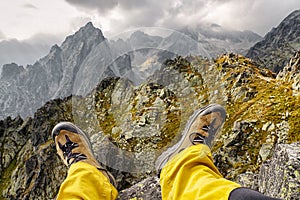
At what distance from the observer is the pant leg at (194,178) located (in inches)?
120

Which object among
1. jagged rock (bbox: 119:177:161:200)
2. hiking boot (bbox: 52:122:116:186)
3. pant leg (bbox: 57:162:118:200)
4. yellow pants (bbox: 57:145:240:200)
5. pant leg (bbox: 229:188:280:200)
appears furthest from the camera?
hiking boot (bbox: 52:122:116:186)

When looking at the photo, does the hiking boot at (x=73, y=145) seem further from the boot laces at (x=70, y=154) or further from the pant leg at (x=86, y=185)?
the pant leg at (x=86, y=185)

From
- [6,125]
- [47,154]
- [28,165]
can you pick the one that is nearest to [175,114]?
[47,154]

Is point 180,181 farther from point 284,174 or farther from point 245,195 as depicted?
point 284,174

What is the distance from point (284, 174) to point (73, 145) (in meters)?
3.81

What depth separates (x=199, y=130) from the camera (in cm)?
473

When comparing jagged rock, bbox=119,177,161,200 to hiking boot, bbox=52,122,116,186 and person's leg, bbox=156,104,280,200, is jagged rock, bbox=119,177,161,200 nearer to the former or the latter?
hiking boot, bbox=52,122,116,186

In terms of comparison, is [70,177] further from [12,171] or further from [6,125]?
[6,125]

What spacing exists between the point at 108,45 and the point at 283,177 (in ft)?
10.6

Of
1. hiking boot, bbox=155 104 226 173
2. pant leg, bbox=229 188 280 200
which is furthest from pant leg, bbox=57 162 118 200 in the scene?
pant leg, bbox=229 188 280 200

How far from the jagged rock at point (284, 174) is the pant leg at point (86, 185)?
2503mm

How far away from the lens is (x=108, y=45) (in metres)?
4.09

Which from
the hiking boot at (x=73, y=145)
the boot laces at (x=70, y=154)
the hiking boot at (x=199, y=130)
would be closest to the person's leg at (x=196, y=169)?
the hiking boot at (x=199, y=130)

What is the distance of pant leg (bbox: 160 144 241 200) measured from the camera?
3.05 metres
